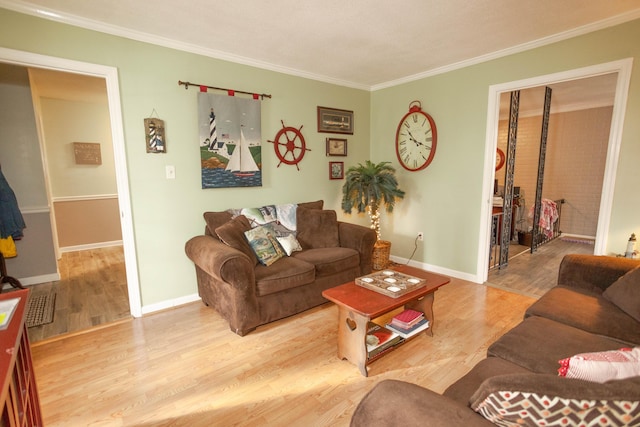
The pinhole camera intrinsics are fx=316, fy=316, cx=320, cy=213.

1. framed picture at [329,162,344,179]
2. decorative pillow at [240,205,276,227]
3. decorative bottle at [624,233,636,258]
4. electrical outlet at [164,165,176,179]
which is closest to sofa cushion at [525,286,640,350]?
decorative bottle at [624,233,636,258]

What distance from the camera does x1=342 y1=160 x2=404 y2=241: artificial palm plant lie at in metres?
3.81

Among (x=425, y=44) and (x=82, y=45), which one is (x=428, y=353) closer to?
(x=425, y=44)

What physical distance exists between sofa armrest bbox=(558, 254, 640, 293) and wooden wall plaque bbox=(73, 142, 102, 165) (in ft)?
20.4

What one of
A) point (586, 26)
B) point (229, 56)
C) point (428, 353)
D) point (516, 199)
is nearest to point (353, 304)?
point (428, 353)

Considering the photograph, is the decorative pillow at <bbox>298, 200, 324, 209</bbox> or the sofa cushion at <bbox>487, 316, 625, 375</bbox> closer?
the sofa cushion at <bbox>487, 316, 625, 375</bbox>

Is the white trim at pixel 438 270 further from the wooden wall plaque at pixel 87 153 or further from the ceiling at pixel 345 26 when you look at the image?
the wooden wall plaque at pixel 87 153

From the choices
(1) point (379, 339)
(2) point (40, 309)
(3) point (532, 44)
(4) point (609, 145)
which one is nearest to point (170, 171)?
(2) point (40, 309)

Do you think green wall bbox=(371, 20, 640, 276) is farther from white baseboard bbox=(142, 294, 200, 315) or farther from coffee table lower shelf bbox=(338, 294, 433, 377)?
white baseboard bbox=(142, 294, 200, 315)

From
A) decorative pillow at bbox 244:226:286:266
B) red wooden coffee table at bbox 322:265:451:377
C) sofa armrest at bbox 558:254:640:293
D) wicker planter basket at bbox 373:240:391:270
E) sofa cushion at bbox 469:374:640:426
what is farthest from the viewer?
wicker planter basket at bbox 373:240:391:270

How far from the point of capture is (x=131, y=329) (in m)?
2.58

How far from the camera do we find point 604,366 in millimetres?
899

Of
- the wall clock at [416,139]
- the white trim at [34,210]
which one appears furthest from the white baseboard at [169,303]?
the wall clock at [416,139]

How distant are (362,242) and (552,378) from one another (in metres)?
2.44

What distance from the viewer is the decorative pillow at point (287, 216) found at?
10.7ft
